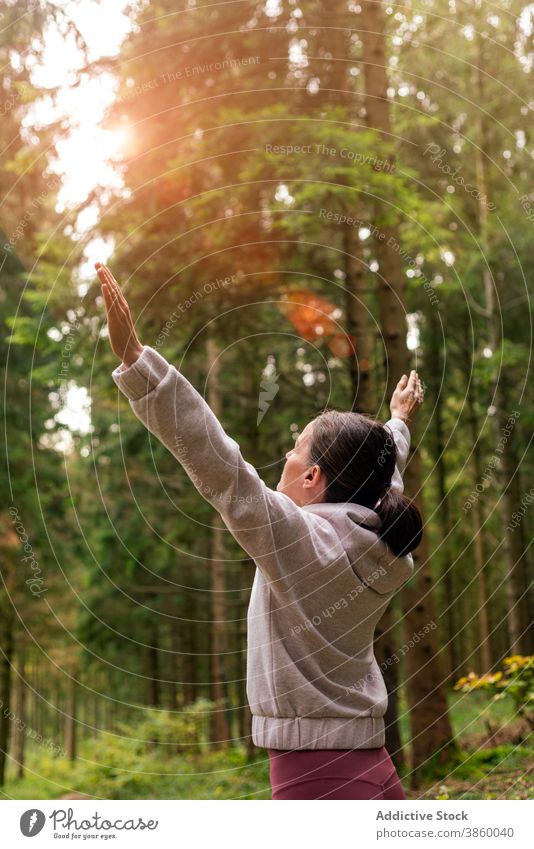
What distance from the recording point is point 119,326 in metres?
2.26

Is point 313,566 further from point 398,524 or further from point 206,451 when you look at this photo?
point 206,451

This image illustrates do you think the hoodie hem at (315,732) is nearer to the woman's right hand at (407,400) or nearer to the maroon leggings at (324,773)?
the maroon leggings at (324,773)

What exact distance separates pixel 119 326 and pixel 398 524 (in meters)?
1.03

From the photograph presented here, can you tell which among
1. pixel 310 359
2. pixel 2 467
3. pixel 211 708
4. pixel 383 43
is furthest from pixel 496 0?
pixel 211 708

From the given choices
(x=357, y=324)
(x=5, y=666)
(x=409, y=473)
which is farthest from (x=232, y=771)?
(x=357, y=324)

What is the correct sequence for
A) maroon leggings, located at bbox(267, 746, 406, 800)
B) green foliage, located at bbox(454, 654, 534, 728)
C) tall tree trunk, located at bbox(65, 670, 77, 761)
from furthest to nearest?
tall tree trunk, located at bbox(65, 670, 77, 761) < green foliage, located at bbox(454, 654, 534, 728) < maroon leggings, located at bbox(267, 746, 406, 800)

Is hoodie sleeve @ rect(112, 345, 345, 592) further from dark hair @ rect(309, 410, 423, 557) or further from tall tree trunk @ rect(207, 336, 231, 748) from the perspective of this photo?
tall tree trunk @ rect(207, 336, 231, 748)

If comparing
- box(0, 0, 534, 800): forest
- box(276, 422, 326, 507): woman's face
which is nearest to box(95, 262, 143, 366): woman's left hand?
box(276, 422, 326, 507): woman's face

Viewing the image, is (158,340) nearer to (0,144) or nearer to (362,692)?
(0,144)

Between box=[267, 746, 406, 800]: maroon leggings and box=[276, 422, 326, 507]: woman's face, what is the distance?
763mm

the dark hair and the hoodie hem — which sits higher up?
the dark hair

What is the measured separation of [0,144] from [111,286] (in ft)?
23.0

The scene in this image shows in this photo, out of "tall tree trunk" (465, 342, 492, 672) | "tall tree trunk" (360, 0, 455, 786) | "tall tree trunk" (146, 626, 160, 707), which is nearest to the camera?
"tall tree trunk" (360, 0, 455, 786)

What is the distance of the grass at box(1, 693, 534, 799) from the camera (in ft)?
19.1
